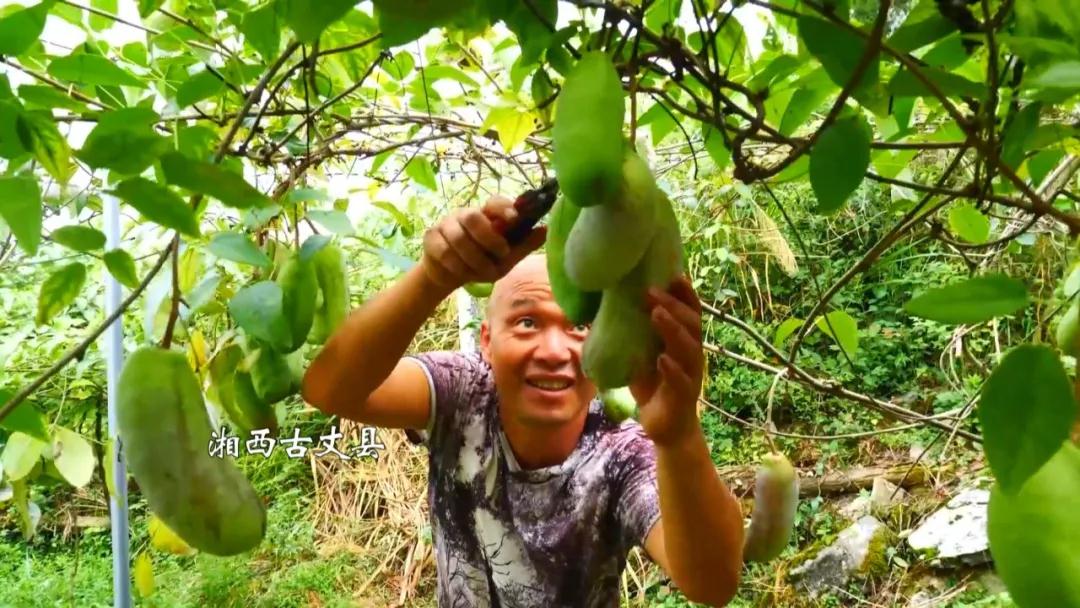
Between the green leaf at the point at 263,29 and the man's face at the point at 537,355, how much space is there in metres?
0.45

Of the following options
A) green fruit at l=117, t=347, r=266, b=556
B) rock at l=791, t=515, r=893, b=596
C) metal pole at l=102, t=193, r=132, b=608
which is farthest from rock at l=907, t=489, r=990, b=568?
green fruit at l=117, t=347, r=266, b=556

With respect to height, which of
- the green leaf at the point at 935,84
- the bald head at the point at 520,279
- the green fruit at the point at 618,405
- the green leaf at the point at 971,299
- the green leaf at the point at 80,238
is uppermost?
the bald head at the point at 520,279

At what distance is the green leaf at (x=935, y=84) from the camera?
38 cm

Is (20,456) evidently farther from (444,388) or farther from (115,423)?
(444,388)

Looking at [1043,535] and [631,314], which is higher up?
[631,314]

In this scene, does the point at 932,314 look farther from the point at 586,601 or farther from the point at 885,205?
the point at 885,205

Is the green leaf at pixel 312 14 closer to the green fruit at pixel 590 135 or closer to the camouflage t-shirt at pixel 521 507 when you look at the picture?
the green fruit at pixel 590 135

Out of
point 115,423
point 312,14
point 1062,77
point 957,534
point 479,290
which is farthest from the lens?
point 957,534

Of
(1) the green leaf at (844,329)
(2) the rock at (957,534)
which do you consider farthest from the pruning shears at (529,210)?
(2) the rock at (957,534)

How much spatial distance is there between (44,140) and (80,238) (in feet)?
0.17

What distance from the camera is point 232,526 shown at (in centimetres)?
47

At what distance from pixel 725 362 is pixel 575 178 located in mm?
2611

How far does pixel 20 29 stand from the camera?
0.44 metres

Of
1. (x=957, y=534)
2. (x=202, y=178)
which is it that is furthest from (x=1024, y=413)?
(x=957, y=534)
